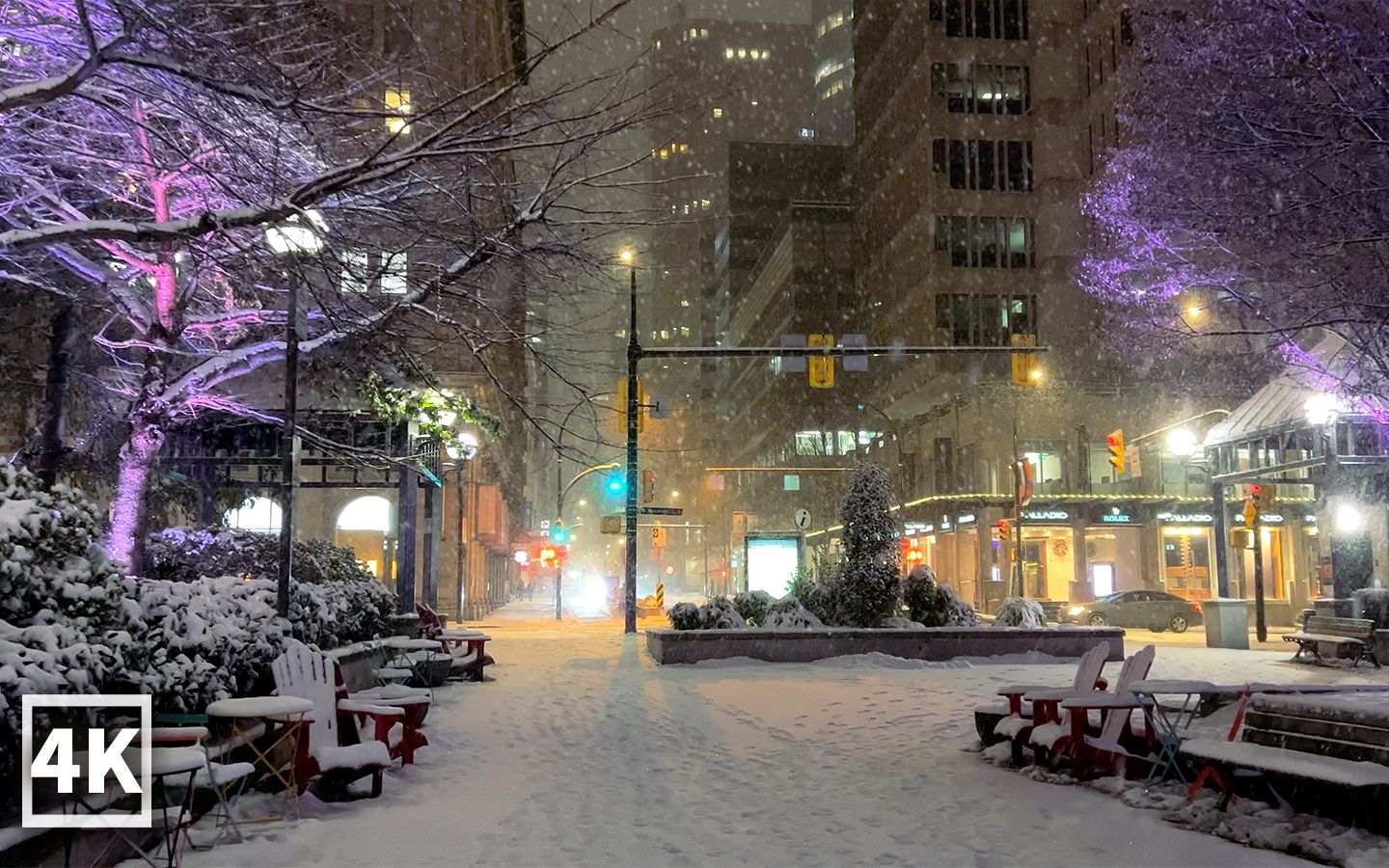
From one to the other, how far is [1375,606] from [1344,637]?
7.83 feet

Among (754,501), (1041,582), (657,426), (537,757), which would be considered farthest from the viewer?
(657,426)

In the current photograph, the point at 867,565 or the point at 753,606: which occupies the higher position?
the point at 867,565

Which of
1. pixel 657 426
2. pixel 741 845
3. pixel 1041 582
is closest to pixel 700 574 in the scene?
pixel 657 426

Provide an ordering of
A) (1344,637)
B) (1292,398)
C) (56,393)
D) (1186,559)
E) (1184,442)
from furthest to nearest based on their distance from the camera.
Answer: (1186,559) → (1184,442) → (1292,398) → (1344,637) → (56,393)

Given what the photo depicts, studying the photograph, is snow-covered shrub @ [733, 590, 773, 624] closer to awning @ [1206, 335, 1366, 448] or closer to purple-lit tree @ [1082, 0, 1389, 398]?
purple-lit tree @ [1082, 0, 1389, 398]

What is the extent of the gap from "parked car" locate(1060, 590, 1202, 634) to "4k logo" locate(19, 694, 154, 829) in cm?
3412

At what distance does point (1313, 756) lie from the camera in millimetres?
7000

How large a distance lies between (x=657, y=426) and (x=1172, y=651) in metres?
100.0

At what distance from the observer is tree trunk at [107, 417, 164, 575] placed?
13.1 meters

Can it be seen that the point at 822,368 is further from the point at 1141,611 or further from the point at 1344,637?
the point at 1141,611

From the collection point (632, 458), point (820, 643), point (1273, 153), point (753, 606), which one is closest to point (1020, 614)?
point (820, 643)

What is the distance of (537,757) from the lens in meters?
9.98

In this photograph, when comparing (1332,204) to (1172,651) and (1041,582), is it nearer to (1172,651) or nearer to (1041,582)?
(1172,651)

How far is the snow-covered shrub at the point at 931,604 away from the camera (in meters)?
20.1
